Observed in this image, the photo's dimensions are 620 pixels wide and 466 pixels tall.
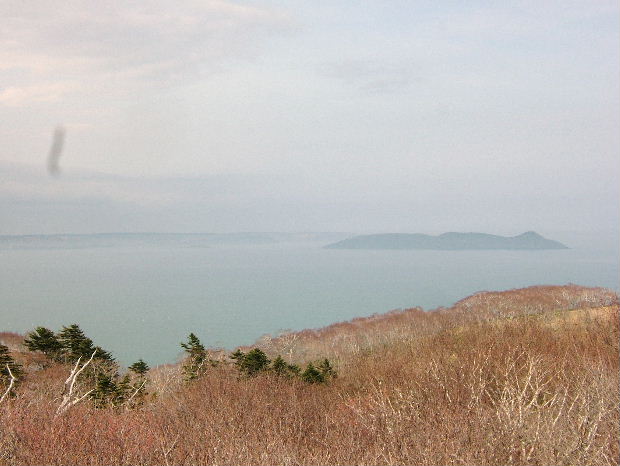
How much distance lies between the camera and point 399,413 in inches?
649

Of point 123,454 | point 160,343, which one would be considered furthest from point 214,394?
point 160,343

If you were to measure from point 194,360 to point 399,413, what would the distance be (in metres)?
23.3

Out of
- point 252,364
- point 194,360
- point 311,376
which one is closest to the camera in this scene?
point 252,364

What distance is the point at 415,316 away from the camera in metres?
77.4

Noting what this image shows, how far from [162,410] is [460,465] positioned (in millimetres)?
17870

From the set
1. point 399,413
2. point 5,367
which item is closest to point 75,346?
point 5,367

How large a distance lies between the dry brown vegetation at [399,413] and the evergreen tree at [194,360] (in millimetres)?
968

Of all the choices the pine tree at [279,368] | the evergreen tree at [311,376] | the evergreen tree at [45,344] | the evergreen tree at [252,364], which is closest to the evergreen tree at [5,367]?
the evergreen tree at [45,344]

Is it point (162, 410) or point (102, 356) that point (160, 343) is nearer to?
point (102, 356)

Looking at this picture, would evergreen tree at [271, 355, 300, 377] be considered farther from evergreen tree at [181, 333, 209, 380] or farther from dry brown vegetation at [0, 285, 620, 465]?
evergreen tree at [181, 333, 209, 380]

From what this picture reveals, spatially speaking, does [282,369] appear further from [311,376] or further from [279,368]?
[311,376]

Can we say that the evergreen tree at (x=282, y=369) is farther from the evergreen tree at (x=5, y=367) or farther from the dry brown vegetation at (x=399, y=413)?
the evergreen tree at (x=5, y=367)

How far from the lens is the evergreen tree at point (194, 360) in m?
36.2

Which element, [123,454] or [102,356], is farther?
[102,356]
